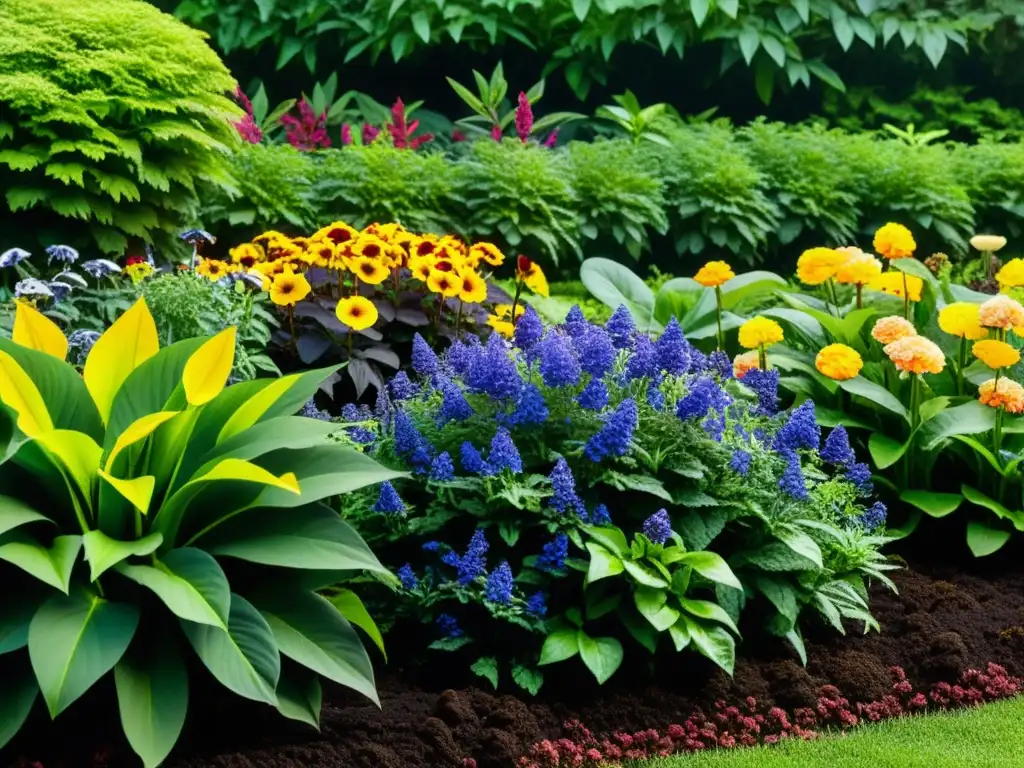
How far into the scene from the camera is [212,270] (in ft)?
15.3

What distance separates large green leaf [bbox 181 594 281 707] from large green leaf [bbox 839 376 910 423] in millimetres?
2369

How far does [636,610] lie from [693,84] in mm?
7506

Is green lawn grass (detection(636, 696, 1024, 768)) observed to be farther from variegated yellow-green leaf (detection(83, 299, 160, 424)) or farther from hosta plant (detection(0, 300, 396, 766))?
variegated yellow-green leaf (detection(83, 299, 160, 424))

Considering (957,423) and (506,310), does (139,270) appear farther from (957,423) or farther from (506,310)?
(957,423)

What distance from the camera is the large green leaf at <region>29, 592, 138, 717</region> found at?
7.42 feet

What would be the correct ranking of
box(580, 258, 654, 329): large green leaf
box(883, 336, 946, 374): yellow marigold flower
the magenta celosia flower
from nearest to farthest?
box(883, 336, 946, 374): yellow marigold flower < box(580, 258, 654, 329): large green leaf < the magenta celosia flower

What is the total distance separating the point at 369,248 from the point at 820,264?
1687 millimetres

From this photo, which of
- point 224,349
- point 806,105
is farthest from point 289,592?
point 806,105

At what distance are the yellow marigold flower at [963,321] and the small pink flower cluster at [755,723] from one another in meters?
1.21

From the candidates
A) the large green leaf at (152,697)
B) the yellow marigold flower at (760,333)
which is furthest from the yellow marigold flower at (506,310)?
the large green leaf at (152,697)

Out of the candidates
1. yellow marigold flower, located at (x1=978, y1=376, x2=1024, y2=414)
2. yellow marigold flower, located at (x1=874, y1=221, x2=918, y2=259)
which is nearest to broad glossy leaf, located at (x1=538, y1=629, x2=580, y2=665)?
yellow marigold flower, located at (x1=978, y1=376, x2=1024, y2=414)

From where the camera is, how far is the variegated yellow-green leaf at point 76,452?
97.9 inches

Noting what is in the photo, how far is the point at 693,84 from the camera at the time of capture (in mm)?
9805

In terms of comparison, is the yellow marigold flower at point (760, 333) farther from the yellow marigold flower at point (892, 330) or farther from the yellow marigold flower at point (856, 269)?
the yellow marigold flower at point (856, 269)
